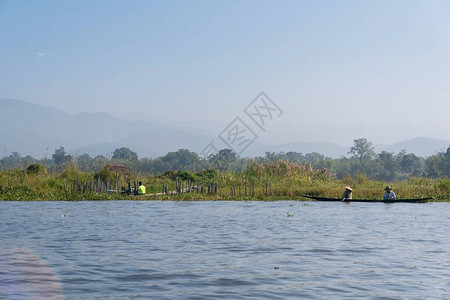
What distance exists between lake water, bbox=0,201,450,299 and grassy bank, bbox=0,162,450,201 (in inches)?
296

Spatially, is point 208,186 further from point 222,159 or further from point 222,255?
point 222,159

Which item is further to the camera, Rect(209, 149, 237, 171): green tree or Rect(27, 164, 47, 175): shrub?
Rect(209, 149, 237, 171): green tree

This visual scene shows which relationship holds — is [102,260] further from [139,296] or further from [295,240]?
[295,240]

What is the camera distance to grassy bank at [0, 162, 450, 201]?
33406 millimetres

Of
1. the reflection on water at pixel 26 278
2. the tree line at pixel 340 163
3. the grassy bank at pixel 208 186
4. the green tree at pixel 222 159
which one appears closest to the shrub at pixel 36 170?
the grassy bank at pixel 208 186

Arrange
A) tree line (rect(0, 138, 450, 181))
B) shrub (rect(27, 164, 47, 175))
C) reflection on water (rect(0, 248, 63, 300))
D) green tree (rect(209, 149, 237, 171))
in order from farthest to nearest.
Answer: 1. green tree (rect(209, 149, 237, 171))
2. tree line (rect(0, 138, 450, 181))
3. shrub (rect(27, 164, 47, 175))
4. reflection on water (rect(0, 248, 63, 300))

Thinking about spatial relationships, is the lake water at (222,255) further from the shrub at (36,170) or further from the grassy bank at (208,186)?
the shrub at (36,170)

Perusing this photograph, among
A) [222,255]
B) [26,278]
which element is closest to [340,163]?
[222,255]

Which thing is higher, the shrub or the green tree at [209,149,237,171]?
the green tree at [209,149,237,171]

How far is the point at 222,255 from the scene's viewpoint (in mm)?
14109

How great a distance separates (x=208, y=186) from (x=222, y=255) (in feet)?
75.0

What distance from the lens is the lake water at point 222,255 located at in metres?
10.3

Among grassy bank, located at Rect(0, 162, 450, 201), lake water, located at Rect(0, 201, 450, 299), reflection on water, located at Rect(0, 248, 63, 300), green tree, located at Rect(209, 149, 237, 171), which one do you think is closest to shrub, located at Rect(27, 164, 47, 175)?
grassy bank, located at Rect(0, 162, 450, 201)

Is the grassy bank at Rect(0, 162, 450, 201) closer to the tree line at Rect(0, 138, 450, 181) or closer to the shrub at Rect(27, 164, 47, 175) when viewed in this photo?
the shrub at Rect(27, 164, 47, 175)
